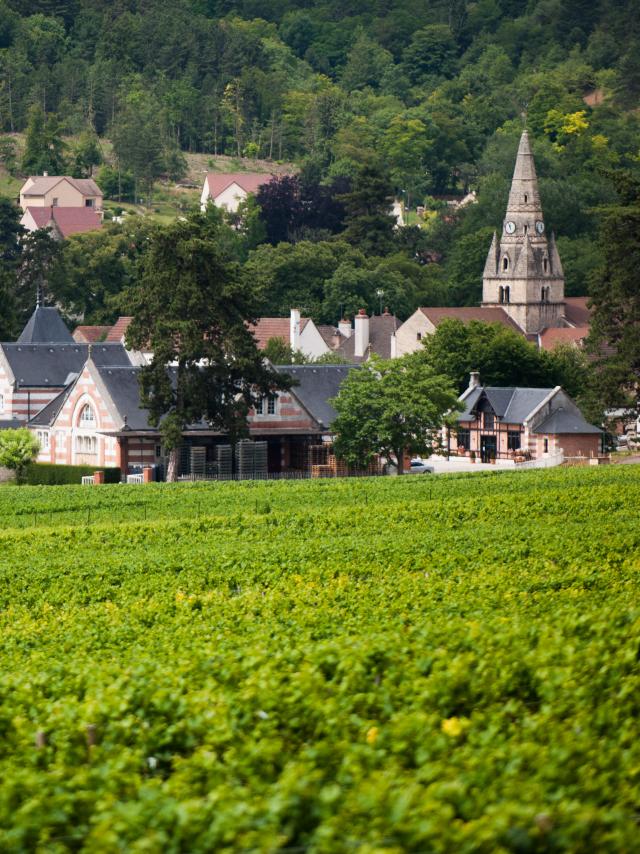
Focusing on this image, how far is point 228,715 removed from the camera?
17688 millimetres

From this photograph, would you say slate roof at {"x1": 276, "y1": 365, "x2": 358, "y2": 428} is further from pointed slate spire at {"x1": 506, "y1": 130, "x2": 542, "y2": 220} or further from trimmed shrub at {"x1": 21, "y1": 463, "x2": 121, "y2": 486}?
pointed slate spire at {"x1": 506, "y1": 130, "x2": 542, "y2": 220}

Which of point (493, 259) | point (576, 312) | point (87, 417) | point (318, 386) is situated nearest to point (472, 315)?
point (493, 259)

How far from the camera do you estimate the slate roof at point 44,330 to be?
9825 centimetres

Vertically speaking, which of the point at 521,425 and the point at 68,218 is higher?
the point at 68,218

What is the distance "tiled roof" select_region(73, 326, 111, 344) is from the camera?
122625 millimetres

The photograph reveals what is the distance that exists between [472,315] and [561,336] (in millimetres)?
6435

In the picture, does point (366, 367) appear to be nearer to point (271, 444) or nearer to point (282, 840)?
point (271, 444)

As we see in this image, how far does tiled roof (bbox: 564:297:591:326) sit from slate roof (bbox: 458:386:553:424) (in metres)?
46.5

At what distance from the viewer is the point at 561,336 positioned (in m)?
128

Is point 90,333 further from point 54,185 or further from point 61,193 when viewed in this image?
point 54,185

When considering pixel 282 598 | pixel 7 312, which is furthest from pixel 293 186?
pixel 282 598

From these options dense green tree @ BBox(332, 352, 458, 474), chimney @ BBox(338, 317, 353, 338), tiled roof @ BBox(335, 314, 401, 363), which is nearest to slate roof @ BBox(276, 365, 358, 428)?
dense green tree @ BBox(332, 352, 458, 474)

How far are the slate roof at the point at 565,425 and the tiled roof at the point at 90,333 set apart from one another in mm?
43364

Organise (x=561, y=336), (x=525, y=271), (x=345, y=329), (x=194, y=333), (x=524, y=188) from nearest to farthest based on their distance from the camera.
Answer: (x=194, y=333) → (x=561, y=336) → (x=345, y=329) → (x=525, y=271) → (x=524, y=188)
